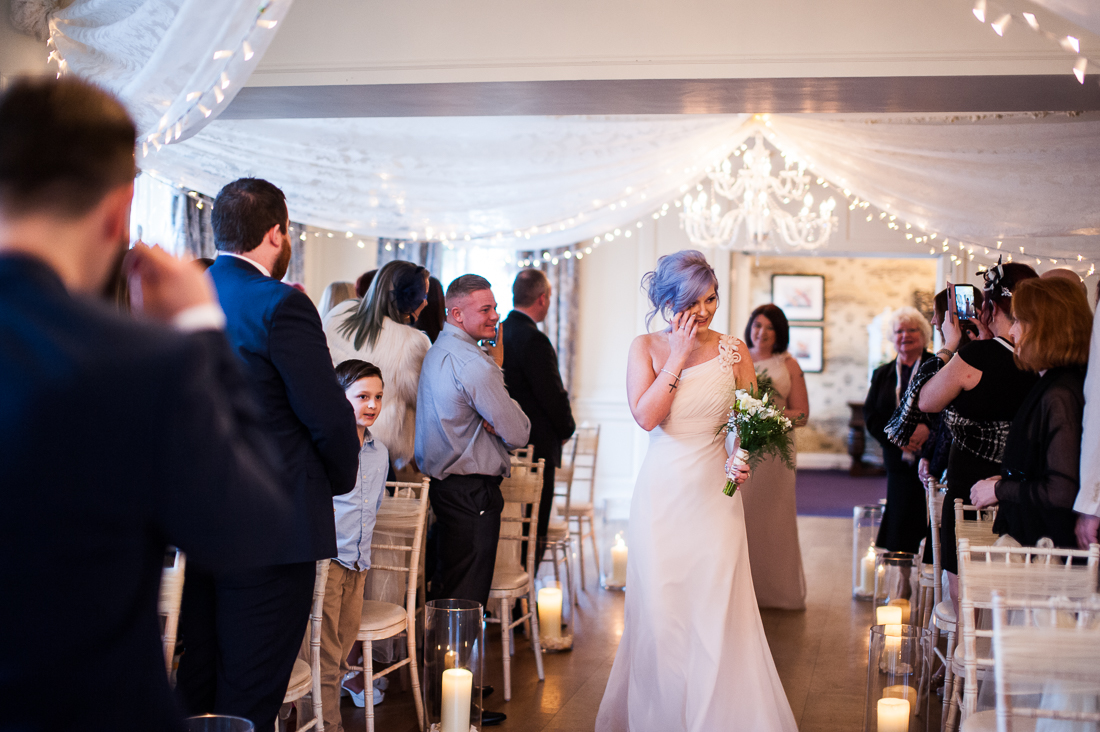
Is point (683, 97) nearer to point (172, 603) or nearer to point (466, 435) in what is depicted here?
point (466, 435)

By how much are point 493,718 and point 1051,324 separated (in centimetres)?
267

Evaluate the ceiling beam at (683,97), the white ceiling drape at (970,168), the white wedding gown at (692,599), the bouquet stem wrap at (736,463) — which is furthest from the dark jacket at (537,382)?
the bouquet stem wrap at (736,463)

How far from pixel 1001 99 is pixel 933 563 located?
219cm

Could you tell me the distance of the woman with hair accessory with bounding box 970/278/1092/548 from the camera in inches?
117

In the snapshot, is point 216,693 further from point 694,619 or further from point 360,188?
point 360,188

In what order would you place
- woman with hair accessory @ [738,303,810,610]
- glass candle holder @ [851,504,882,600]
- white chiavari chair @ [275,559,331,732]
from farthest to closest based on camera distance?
glass candle holder @ [851,504,882,600] → woman with hair accessory @ [738,303,810,610] → white chiavari chair @ [275,559,331,732]

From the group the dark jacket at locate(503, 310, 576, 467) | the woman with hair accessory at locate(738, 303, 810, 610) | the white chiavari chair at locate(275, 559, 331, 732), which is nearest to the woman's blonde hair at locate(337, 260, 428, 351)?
the dark jacket at locate(503, 310, 576, 467)

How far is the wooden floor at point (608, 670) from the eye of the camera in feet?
12.7

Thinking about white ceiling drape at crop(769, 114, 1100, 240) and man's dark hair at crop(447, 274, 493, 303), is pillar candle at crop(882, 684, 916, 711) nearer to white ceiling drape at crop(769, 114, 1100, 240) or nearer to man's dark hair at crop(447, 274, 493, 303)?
man's dark hair at crop(447, 274, 493, 303)

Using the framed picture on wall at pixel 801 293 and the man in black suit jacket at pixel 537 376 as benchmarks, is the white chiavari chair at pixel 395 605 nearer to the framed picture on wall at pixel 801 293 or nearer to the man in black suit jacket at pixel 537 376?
the man in black suit jacket at pixel 537 376

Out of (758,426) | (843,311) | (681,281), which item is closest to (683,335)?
(681,281)

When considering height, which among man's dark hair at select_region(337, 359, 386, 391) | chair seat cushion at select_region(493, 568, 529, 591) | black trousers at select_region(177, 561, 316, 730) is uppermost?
man's dark hair at select_region(337, 359, 386, 391)

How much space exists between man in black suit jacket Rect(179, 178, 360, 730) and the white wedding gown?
1.40 meters

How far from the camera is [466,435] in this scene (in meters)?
3.97
